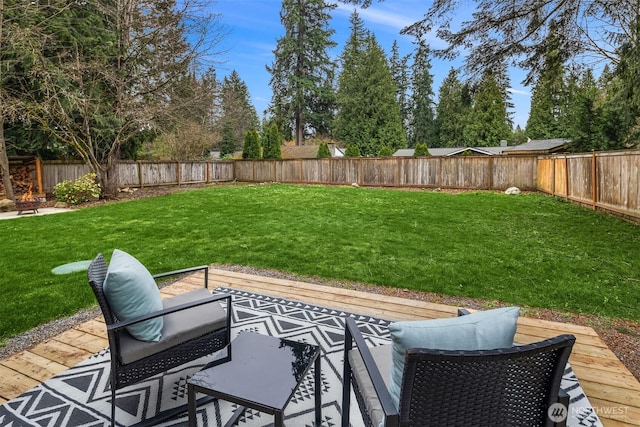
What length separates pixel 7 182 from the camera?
9789mm

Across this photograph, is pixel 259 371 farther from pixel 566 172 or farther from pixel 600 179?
pixel 566 172

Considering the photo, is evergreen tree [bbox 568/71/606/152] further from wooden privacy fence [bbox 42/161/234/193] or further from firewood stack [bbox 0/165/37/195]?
firewood stack [bbox 0/165/37/195]

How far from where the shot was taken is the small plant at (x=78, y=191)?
1001cm

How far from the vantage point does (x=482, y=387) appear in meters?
1.11

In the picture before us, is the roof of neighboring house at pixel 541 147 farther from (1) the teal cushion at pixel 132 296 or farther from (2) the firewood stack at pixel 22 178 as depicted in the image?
(2) the firewood stack at pixel 22 178

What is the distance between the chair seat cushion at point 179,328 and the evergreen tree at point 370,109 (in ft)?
89.9

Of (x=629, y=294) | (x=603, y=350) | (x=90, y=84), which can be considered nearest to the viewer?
(x=603, y=350)

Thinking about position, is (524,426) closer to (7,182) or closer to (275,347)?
(275,347)

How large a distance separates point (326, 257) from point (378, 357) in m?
3.14

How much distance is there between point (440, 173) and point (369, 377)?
13.1 meters

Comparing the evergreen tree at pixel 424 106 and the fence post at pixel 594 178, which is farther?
the evergreen tree at pixel 424 106

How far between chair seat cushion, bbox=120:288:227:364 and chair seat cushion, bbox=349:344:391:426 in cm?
A: 89

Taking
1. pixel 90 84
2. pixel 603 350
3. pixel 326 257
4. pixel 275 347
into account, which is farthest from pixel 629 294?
pixel 90 84

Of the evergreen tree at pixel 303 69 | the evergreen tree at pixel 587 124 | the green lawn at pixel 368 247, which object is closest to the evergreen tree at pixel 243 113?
the evergreen tree at pixel 303 69
